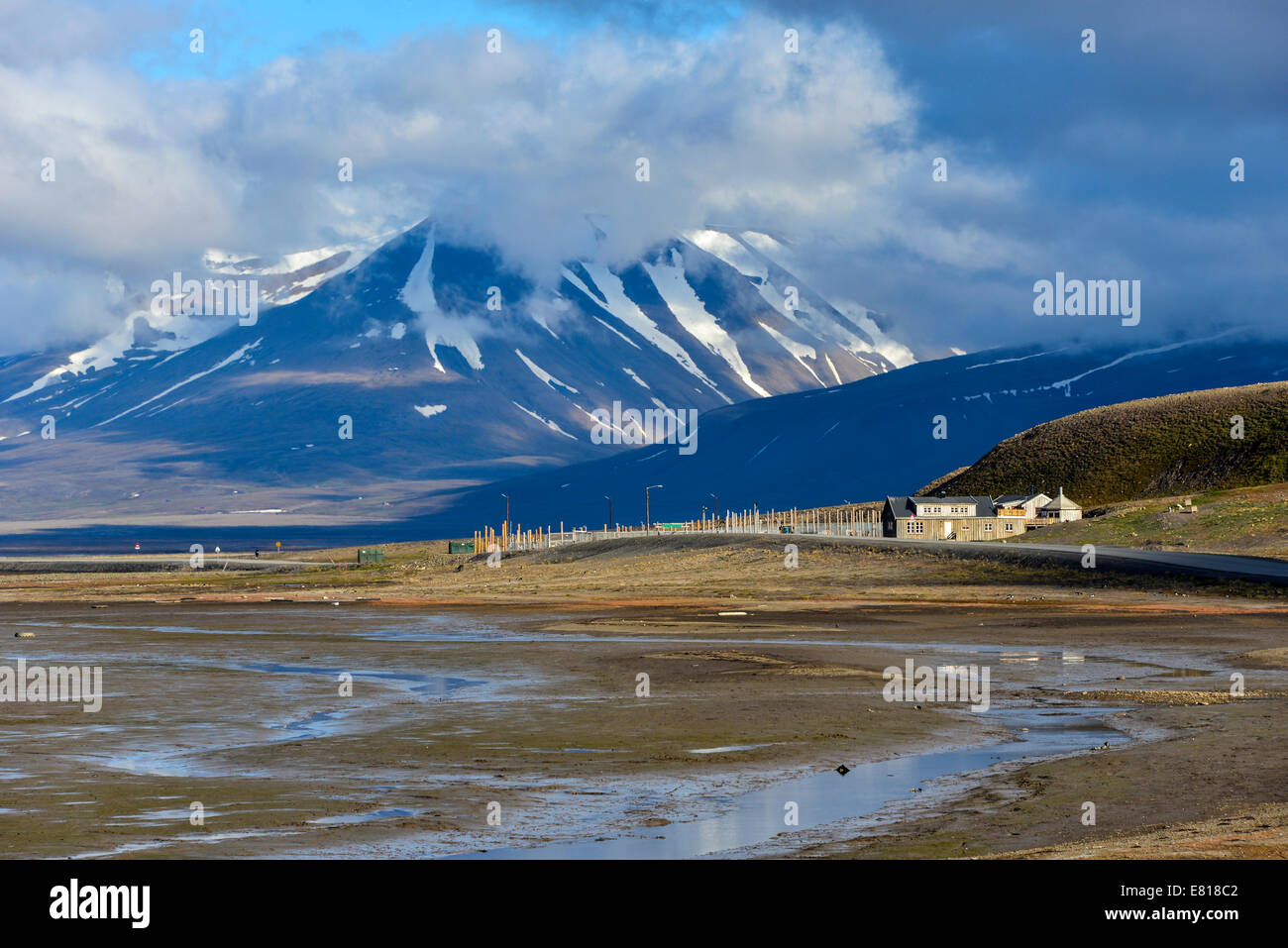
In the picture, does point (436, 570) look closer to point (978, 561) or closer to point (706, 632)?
point (978, 561)

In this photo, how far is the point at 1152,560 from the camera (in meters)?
88.6

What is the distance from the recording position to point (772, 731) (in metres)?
31.5

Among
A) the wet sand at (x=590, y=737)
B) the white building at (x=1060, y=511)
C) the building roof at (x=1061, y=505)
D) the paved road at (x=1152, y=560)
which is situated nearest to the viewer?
the wet sand at (x=590, y=737)

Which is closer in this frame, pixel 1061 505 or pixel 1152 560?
pixel 1152 560

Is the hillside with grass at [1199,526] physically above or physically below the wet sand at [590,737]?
above

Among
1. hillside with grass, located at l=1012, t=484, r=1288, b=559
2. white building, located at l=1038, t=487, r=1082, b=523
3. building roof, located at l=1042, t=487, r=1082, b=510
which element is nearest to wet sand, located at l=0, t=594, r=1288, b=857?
hillside with grass, located at l=1012, t=484, r=1288, b=559

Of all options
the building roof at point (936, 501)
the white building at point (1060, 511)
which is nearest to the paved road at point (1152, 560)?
the white building at point (1060, 511)

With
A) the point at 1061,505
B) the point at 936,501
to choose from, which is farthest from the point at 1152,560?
the point at 936,501

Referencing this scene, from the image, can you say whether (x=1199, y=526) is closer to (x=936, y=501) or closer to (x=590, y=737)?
(x=936, y=501)

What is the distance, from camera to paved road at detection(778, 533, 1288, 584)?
262ft

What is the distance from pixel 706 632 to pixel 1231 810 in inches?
1585

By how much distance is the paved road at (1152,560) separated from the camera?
79750mm

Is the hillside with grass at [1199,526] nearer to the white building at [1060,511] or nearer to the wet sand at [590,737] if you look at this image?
the white building at [1060,511]
